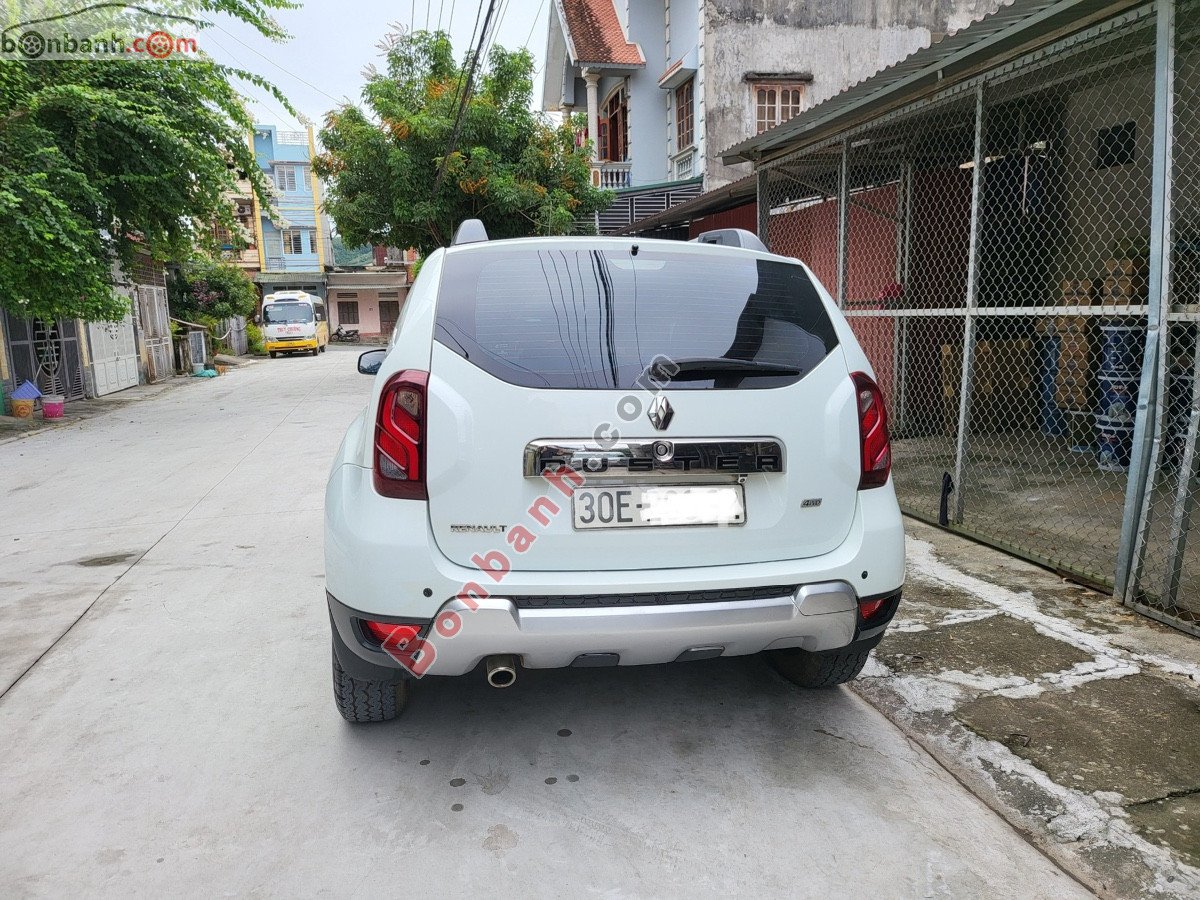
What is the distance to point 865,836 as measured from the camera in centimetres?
231

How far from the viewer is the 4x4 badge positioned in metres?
2.40

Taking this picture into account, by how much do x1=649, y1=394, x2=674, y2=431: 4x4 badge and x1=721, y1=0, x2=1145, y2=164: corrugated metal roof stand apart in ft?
10.2

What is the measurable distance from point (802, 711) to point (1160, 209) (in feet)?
8.77

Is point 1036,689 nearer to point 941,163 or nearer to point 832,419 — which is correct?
point 832,419

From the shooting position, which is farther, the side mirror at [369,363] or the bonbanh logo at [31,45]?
the bonbanh logo at [31,45]

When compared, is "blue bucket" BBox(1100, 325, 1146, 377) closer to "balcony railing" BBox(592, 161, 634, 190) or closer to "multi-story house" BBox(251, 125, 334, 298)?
"balcony railing" BBox(592, 161, 634, 190)

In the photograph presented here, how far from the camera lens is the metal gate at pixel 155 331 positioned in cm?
2052

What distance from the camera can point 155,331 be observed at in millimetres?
21594

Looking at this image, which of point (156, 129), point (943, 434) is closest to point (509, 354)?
point (943, 434)

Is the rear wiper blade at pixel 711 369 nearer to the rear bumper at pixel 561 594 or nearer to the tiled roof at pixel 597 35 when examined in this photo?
the rear bumper at pixel 561 594

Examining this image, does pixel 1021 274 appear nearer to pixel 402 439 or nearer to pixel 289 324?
pixel 402 439

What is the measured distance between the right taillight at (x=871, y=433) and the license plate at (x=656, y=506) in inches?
17.2

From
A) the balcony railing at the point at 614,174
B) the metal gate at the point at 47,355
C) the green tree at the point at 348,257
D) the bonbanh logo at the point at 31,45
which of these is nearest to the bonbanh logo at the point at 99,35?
the bonbanh logo at the point at 31,45

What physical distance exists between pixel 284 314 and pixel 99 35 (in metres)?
21.9
